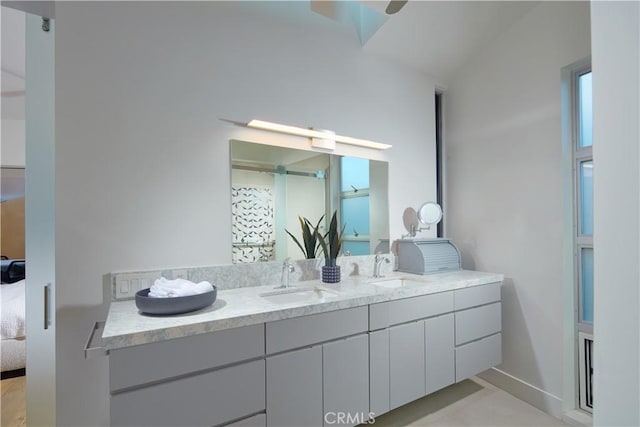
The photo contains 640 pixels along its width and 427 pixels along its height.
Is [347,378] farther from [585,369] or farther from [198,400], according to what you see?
[585,369]

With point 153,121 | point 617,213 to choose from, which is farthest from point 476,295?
point 153,121

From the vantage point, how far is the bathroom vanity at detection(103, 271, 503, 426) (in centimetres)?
123

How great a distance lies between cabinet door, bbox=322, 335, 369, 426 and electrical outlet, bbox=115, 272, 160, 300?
1.01 metres

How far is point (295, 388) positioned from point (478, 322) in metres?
1.52

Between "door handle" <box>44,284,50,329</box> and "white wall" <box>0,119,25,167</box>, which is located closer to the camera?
"door handle" <box>44,284,50,329</box>

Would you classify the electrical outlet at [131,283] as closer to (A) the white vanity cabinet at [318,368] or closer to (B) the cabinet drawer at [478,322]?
(A) the white vanity cabinet at [318,368]

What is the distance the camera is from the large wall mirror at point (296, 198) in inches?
79.1

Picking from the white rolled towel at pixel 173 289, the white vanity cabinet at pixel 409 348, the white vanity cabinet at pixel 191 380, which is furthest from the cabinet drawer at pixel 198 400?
the white vanity cabinet at pixel 409 348

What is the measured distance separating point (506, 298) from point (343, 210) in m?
1.53

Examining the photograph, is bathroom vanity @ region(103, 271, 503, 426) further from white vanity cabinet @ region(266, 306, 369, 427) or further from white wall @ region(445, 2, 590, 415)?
white wall @ region(445, 2, 590, 415)

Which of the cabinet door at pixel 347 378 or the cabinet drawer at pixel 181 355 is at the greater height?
the cabinet drawer at pixel 181 355

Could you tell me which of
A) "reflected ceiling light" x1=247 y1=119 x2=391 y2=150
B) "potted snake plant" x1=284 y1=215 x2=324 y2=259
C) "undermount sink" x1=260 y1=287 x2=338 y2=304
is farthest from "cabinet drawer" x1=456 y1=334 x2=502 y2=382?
"reflected ceiling light" x1=247 y1=119 x2=391 y2=150

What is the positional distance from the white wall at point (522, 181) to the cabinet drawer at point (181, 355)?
6.90ft

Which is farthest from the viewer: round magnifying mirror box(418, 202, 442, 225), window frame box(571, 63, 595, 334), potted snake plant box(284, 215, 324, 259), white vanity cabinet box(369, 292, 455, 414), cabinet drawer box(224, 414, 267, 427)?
round magnifying mirror box(418, 202, 442, 225)
